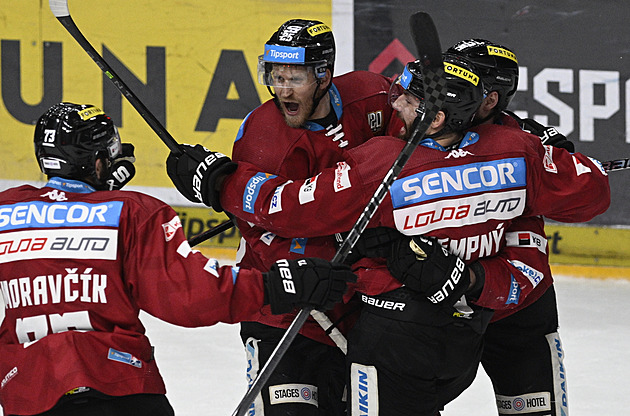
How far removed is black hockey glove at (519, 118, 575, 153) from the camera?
3.15 metres

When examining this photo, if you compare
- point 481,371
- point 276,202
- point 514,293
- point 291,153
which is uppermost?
point 291,153

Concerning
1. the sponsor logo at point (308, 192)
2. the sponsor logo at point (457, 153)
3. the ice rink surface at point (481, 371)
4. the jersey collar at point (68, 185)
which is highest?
the sponsor logo at point (457, 153)

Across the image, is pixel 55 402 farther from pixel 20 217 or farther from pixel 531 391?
pixel 531 391

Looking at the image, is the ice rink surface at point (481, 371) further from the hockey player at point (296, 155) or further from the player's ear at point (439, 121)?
the player's ear at point (439, 121)

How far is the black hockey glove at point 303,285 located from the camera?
2342mm

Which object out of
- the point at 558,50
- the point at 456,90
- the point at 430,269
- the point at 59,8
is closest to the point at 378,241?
the point at 430,269

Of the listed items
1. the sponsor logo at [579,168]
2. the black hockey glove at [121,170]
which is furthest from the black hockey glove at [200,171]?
the sponsor logo at [579,168]

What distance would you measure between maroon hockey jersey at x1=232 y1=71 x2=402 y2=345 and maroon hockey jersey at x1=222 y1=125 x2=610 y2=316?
5.4 inches

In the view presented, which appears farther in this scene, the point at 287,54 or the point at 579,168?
the point at 287,54

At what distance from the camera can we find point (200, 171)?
8.91 ft

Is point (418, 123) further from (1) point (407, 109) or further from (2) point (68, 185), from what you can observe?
(2) point (68, 185)

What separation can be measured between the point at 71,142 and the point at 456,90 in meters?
0.89

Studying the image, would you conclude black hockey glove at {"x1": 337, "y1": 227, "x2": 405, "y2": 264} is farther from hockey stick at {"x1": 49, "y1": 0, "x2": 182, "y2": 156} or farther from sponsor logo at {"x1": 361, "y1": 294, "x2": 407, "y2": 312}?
hockey stick at {"x1": 49, "y1": 0, "x2": 182, "y2": 156}

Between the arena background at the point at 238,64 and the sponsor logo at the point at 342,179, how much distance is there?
301 cm
